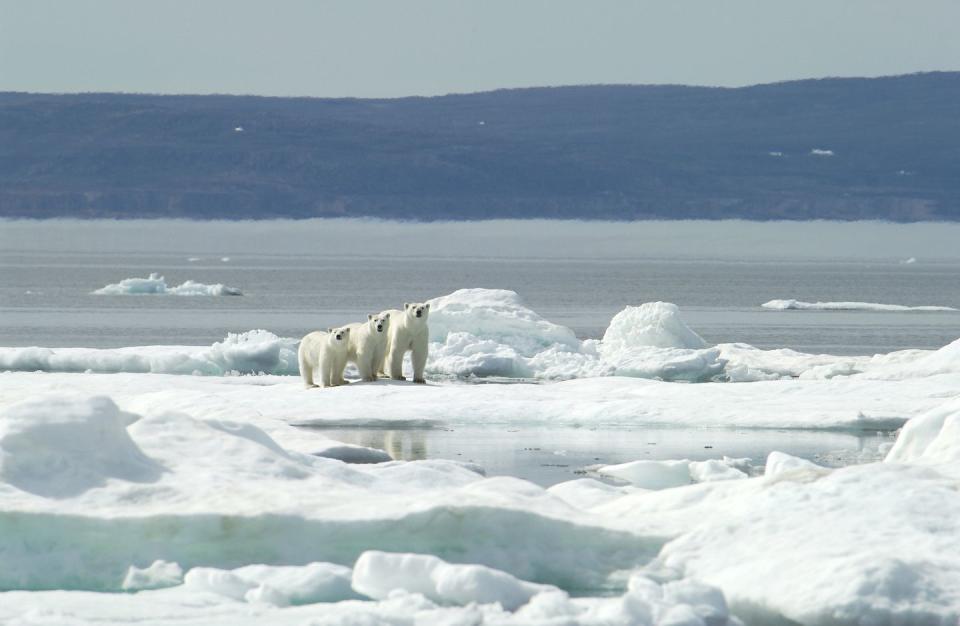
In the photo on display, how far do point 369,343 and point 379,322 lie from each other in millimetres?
520

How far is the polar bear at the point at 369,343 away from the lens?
19188mm

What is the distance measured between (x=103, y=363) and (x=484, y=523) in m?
16.2

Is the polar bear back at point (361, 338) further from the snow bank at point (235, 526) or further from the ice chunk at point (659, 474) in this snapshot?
the snow bank at point (235, 526)

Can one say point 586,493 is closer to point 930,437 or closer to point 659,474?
point 659,474

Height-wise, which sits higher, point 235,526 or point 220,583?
point 235,526

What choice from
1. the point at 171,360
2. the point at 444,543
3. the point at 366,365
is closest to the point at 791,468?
the point at 444,543

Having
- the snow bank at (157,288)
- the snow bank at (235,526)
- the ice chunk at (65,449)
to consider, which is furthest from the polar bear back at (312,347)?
the snow bank at (157,288)

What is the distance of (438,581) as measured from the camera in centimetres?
797

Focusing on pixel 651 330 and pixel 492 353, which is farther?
pixel 651 330

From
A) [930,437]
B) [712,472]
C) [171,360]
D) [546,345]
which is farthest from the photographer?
[546,345]

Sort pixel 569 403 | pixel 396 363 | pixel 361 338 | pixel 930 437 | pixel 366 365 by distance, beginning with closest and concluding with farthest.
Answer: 1. pixel 930 437
2. pixel 569 403
3. pixel 361 338
4. pixel 366 365
5. pixel 396 363

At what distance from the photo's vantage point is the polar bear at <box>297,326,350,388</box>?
19.2 m

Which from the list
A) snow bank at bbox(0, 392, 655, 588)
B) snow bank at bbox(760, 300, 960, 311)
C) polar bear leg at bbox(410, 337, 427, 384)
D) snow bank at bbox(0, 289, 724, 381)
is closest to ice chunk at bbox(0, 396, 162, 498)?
snow bank at bbox(0, 392, 655, 588)

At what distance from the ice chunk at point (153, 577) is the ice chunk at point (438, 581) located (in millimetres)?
1016
